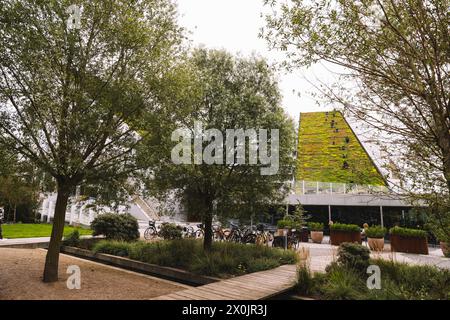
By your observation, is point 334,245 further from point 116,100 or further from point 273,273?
point 116,100

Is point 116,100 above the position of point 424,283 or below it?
above

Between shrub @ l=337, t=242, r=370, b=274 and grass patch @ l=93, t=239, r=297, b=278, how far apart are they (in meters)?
2.30

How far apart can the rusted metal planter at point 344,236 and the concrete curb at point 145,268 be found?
10053mm

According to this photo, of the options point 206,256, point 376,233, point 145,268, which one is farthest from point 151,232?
point 376,233

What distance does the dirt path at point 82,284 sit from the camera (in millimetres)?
7195

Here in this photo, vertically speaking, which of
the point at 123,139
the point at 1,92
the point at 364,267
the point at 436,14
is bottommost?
the point at 364,267

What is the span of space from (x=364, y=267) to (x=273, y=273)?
2.46 meters

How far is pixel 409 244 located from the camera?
1427cm

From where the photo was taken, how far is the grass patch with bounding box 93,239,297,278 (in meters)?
9.11

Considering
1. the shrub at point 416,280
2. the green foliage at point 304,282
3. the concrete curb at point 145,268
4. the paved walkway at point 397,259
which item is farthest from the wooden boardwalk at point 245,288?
the shrub at point 416,280

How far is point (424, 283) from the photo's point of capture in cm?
709

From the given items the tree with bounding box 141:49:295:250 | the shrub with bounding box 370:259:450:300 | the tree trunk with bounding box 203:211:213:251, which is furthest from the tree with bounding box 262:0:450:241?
the tree trunk with bounding box 203:211:213:251
